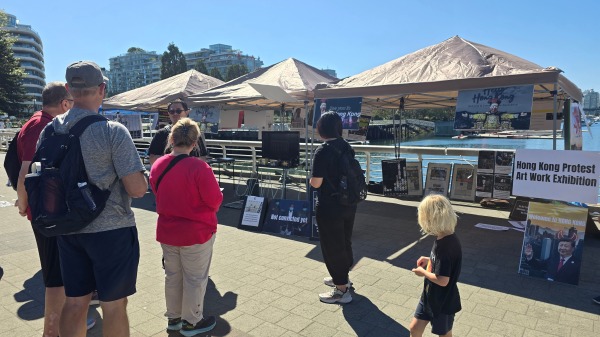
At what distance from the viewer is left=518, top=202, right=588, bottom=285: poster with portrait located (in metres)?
4.31

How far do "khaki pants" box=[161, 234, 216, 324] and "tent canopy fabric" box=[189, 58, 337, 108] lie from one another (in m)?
5.18

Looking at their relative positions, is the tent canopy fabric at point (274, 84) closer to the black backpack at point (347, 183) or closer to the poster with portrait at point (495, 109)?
the poster with portrait at point (495, 109)

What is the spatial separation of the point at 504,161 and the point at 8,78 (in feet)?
155

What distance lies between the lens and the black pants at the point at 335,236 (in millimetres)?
3828

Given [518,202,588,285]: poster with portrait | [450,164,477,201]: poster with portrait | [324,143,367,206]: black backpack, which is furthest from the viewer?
[450,164,477,201]: poster with portrait

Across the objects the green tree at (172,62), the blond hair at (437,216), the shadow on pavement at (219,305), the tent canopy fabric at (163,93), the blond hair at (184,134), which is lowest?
the shadow on pavement at (219,305)

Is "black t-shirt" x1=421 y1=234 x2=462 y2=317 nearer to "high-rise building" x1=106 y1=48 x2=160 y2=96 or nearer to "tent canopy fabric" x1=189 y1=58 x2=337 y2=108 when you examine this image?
"tent canopy fabric" x1=189 y1=58 x2=337 y2=108

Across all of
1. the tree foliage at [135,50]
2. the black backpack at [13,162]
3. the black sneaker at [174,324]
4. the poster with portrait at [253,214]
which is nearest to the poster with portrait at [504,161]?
the poster with portrait at [253,214]

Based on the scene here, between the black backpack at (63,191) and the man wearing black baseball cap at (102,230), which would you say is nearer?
the black backpack at (63,191)

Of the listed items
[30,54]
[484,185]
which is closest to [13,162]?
[484,185]

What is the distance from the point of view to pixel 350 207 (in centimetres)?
388

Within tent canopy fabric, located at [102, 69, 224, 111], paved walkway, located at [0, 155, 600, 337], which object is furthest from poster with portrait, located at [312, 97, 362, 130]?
tent canopy fabric, located at [102, 69, 224, 111]

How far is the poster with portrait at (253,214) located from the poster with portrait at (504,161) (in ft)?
16.0

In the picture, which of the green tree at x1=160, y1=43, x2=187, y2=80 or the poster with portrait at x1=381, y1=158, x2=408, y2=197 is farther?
the green tree at x1=160, y1=43, x2=187, y2=80
